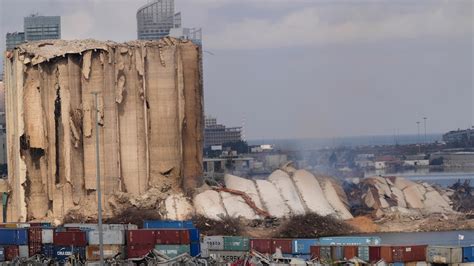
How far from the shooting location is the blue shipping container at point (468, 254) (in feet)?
164

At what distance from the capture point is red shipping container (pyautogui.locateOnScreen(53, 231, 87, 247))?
175 ft

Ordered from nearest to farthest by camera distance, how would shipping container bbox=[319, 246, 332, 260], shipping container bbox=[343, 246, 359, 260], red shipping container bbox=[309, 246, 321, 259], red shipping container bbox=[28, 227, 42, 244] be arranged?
shipping container bbox=[343, 246, 359, 260] → shipping container bbox=[319, 246, 332, 260] → red shipping container bbox=[309, 246, 321, 259] → red shipping container bbox=[28, 227, 42, 244]

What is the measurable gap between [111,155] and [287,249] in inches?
1071

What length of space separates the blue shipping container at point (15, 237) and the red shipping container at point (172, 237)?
5.81 metres

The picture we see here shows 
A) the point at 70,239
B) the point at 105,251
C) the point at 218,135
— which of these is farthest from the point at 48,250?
the point at 218,135

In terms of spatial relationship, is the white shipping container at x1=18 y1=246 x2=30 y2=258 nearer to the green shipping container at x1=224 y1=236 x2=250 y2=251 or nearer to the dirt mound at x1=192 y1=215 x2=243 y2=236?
the green shipping container at x1=224 y1=236 x2=250 y2=251

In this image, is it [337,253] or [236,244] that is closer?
[337,253]

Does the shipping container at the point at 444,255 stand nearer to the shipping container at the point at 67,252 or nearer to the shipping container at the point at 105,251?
the shipping container at the point at 105,251

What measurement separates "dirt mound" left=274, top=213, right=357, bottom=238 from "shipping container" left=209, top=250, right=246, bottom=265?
61.3 ft

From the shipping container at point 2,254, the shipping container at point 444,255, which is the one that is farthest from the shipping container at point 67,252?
the shipping container at point 444,255

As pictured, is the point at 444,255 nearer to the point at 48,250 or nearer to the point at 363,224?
the point at 48,250

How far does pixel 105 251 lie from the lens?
52844 millimetres

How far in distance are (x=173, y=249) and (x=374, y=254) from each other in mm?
7628

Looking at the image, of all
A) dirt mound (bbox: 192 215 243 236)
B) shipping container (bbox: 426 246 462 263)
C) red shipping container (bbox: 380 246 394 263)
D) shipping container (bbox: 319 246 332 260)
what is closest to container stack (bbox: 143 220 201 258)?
shipping container (bbox: 319 246 332 260)
